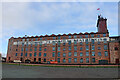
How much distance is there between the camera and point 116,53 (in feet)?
113

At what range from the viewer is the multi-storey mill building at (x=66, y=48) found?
3678 centimetres

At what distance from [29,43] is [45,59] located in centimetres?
1097

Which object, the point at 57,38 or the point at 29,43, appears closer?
the point at 57,38

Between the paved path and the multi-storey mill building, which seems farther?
the multi-storey mill building

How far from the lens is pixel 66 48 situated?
3997 cm

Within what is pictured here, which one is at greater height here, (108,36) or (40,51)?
(108,36)

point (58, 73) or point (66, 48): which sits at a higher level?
point (66, 48)

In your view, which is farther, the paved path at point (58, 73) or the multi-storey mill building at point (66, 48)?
the multi-storey mill building at point (66, 48)

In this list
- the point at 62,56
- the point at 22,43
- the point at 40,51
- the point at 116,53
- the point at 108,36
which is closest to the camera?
the point at 116,53

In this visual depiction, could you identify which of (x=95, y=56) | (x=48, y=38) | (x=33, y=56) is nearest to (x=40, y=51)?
(x=33, y=56)

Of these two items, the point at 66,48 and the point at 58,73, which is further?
the point at 66,48

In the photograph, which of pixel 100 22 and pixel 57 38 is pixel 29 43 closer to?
pixel 57 38

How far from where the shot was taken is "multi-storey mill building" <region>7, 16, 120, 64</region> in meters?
36.8

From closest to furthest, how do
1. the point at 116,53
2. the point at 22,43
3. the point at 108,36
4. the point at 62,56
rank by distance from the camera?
the point at 116,53 → the point at 108,36 → the point at 62,56 → the point at 22,43
